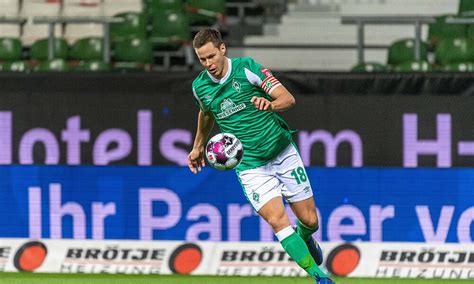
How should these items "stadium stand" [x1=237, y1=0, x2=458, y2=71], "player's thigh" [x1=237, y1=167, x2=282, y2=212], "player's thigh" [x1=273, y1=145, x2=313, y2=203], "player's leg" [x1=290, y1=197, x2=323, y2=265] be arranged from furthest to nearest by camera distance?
1. "stadium stand" [x1=237, y1=0, x2=458, y2=71]
2. "player's leg" [x1=290, y1=197, x2=323, y2=265]
3. "player's thigh" [x1=273, y1=145, x2=313, y2=203]
4. "player's thigh" [x1=237, y1=167, x2=282, y2=212]

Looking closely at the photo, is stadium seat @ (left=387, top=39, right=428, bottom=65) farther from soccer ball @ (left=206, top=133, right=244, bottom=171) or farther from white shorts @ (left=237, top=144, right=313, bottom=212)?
soccer ball @ (left=206, top=133, right=244, bottom=171)

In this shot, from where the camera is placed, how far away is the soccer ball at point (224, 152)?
7.75m

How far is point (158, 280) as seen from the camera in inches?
384

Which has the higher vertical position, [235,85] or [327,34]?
[235,85]

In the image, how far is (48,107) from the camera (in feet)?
33.4

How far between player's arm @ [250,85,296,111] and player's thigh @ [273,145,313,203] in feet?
2.26

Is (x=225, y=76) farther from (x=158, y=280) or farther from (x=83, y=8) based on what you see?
(x=83, y=8)

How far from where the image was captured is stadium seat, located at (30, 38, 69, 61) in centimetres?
1458

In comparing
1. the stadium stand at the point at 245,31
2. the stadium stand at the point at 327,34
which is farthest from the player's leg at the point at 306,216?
the stadium stand at the point at 327,34

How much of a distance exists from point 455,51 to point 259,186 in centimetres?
587

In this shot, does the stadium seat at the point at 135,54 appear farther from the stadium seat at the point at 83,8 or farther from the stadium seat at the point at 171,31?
the stadium seat at the point at 83,8

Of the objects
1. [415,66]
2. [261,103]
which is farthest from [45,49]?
[261,103]

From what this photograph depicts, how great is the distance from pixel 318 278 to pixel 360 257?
2.27m

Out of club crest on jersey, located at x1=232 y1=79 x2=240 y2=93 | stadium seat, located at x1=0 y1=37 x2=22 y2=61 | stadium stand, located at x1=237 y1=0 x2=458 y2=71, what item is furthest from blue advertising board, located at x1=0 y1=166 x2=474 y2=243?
stadium stand, located at x1=237 y1=0 x2=458 y2=71
